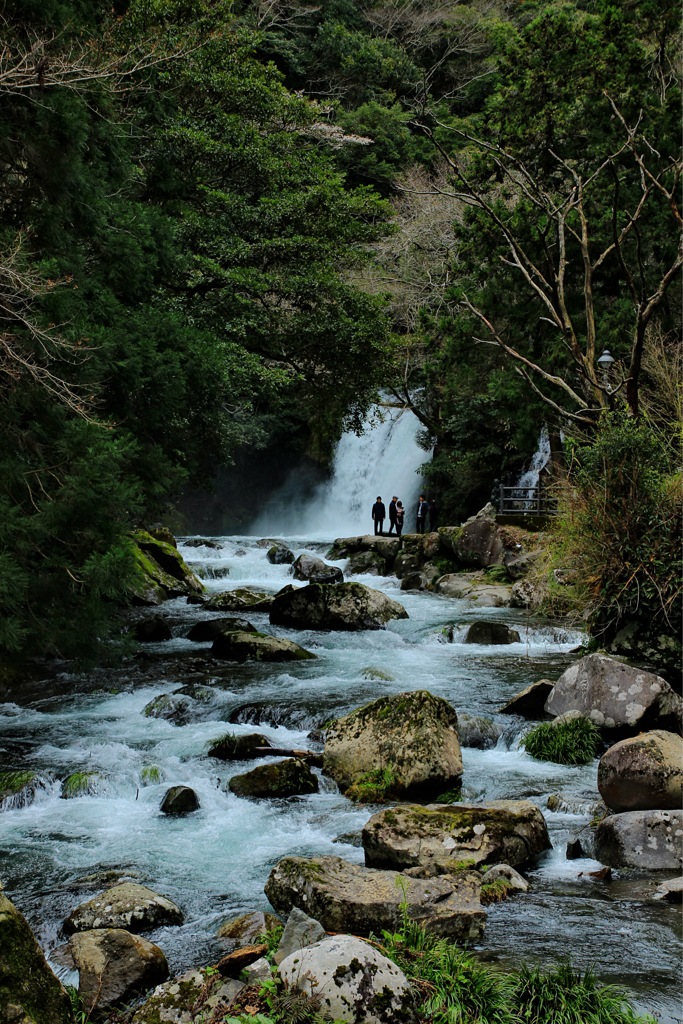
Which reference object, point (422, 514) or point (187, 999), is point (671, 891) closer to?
point (187, 999)

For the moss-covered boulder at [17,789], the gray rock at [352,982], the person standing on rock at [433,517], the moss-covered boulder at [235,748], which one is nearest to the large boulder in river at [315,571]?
the person standing on rock at [433,517]

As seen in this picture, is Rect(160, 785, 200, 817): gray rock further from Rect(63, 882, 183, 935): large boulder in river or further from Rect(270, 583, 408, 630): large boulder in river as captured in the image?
Rect(270, 583, 408, 630): large boulder in river

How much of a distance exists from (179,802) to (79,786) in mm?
995

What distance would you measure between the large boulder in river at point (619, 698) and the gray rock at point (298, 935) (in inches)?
197

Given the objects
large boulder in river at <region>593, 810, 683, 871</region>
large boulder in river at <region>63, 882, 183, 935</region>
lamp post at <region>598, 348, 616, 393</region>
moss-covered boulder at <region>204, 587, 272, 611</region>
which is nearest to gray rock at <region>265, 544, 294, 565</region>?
moss-covered boulder at <region>204, 587, 272, 611</region>

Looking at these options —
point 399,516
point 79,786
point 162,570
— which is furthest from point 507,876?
point 399,516

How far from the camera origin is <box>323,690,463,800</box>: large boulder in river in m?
7.13

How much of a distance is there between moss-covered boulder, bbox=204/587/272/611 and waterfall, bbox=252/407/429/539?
13.3 meters

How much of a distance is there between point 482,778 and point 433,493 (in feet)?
73.9

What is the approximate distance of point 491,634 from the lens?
1353 cm

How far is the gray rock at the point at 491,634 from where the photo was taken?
13.5 metres

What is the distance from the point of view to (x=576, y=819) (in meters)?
6.62

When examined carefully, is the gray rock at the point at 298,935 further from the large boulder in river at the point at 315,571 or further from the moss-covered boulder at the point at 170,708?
the large boulder in river at the point at 315,571

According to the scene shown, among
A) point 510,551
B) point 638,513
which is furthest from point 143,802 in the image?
point 510,551
